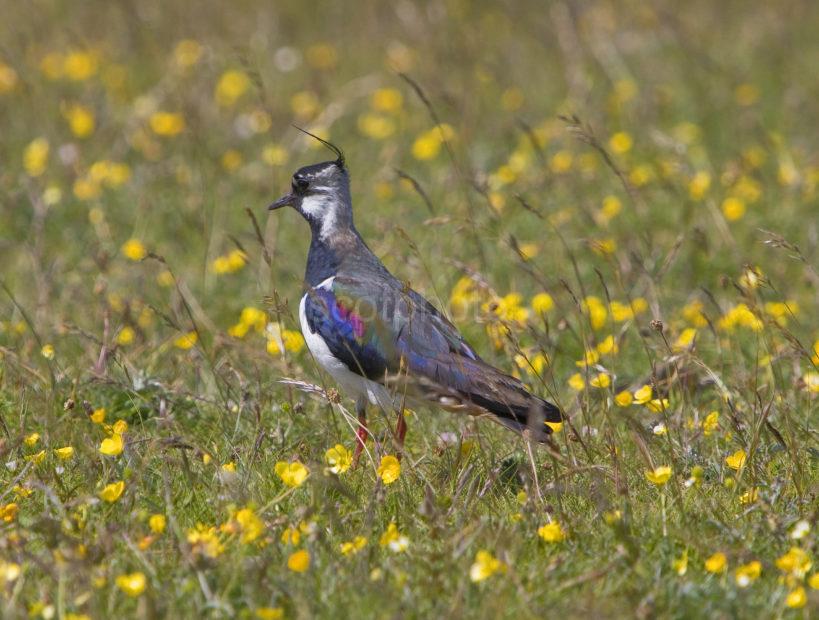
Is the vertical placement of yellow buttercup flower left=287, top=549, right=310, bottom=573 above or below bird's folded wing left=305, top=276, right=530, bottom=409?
above

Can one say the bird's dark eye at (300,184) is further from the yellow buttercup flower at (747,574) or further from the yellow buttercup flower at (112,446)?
the yellow buttercup flower at (747,574)

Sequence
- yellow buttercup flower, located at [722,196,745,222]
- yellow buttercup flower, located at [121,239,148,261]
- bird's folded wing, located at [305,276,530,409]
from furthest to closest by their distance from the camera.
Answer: yellow buttercup flower, located at [722,196,745,222] → yellow buttercup flower, located at [121,239,148,261] → bird's folded wing, located at [305,276,530,409]

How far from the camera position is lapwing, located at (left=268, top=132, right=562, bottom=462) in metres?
4.99

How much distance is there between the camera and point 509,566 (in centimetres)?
375

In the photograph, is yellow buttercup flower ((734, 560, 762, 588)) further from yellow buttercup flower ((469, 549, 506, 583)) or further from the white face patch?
the white face patch

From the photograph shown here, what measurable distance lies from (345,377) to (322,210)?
109 centimetres

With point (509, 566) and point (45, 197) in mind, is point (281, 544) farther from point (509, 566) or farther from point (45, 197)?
point (45, 197)

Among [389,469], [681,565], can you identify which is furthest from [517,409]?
[681,565]

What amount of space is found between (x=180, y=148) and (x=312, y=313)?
400 centimetres

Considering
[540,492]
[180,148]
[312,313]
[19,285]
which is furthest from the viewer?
[180,148]

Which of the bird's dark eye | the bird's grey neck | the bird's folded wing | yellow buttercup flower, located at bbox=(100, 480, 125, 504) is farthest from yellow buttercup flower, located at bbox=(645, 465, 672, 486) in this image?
the bird's dark eye

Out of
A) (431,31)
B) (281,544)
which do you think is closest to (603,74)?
(431,31)

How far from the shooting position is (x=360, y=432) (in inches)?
211

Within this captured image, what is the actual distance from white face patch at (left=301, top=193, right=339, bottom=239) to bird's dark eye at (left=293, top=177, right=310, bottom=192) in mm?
51
